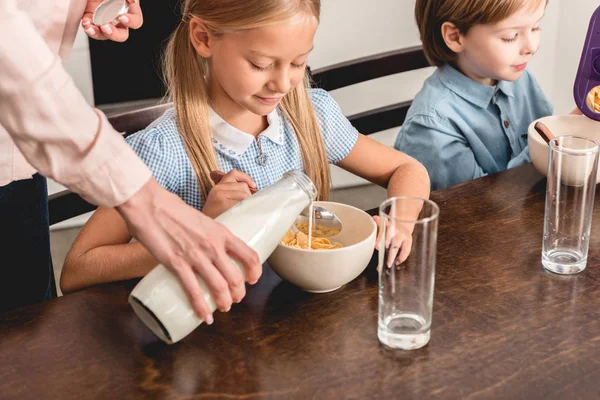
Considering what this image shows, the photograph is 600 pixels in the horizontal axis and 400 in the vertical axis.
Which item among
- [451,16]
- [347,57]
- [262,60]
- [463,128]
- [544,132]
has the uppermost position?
[262,60]

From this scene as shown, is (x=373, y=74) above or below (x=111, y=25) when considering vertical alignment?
below

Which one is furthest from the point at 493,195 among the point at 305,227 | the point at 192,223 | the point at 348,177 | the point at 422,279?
the point at 348,177

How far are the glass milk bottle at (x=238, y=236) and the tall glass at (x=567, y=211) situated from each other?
373mm

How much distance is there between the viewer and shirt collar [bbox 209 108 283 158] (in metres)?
1.42

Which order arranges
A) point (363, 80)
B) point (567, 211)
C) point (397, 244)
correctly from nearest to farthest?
1. point (397, 244)
2. point (567, 211)
3. point (363, 80)

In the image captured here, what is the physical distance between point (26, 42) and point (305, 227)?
483mm

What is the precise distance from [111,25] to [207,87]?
20cm

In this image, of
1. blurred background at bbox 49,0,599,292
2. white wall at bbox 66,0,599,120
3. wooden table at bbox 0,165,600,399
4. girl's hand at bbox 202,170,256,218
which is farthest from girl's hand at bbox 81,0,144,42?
white wall at bbox 66,0,599,120

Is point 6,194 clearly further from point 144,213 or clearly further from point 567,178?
point 567,178

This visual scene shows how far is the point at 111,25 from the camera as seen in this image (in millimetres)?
1364

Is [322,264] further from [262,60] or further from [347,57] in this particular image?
[347,57]

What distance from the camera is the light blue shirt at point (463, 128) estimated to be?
180 centimetres

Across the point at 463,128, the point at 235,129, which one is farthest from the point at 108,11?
the point at 463,128

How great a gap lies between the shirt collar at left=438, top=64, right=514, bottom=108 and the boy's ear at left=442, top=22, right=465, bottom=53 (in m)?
0.06
